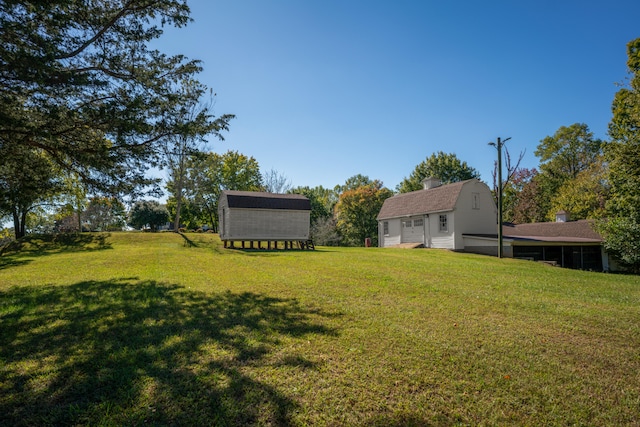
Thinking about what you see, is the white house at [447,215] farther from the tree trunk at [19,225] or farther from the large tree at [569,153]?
the tree trunk at [19,225]

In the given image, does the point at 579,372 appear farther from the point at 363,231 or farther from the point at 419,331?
the point at 363,231

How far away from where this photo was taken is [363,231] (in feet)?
157

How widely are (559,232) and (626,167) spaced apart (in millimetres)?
11248

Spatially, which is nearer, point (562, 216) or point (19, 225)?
point (19, 225)

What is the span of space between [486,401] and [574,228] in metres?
31.7

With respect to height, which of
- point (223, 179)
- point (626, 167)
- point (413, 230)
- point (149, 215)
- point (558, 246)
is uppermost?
point (223, 179)

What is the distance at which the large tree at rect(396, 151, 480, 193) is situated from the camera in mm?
49500

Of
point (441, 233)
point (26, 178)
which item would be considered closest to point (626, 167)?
point (441, 233)

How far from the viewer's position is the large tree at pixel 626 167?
17312mm

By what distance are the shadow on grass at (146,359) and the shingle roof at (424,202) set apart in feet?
74.7

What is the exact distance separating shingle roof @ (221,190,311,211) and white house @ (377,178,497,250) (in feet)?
38.4

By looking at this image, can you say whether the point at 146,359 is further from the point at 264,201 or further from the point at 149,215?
the point at 149,215

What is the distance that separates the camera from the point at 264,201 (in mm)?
22078

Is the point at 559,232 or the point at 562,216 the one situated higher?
the point at 562,216
